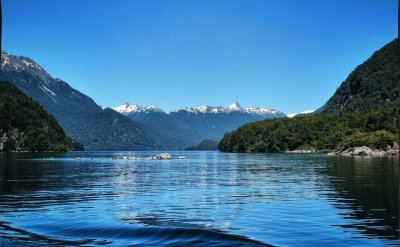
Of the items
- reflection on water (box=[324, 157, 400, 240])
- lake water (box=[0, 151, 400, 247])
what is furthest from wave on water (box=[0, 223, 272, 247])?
reflection on water (box=[324, 157, 400, 240])

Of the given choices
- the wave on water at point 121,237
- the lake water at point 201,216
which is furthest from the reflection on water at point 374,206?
Answer: the wave on water at point 121,237

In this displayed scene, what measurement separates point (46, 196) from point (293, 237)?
28709mm

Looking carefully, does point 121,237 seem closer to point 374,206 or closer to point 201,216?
point 201,216

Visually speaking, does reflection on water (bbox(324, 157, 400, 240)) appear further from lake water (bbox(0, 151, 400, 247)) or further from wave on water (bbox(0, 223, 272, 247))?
wave on water (bbox(0, 223, 272, 247))

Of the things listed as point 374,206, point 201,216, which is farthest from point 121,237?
point 374,206

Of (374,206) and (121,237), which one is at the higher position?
(374,206)

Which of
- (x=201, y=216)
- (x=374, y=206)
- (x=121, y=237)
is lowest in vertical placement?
(x=121, y=237)

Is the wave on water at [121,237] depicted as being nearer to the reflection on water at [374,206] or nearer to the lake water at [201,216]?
the lake water at [201,216]

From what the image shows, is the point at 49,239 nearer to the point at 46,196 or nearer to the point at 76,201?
the point at 76,201

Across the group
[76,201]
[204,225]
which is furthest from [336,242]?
[76,201]

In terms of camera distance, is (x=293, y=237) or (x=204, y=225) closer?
(x=293, y=237)

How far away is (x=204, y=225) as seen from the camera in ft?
96.9

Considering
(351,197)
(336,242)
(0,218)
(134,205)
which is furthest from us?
(351,197)

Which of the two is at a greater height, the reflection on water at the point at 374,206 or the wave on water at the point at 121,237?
the reflection on water at the point at 374,206
